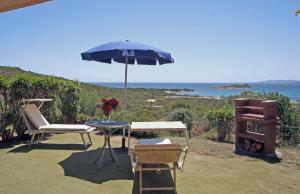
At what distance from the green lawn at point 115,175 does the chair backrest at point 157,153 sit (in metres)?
0.52

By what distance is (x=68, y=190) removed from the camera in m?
4.46

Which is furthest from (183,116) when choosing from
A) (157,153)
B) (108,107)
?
(157,153)

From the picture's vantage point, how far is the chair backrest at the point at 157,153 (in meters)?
4.26

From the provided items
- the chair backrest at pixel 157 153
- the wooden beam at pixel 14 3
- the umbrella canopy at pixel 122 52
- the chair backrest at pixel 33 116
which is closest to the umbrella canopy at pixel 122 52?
the umbrella canopy at pixel 122 52

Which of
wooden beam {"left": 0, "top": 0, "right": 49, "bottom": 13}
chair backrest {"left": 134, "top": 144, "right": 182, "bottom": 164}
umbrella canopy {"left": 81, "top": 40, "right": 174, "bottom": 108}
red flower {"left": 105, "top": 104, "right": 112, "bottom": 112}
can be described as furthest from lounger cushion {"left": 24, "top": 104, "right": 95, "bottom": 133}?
wooden beam {"left": 0, "top": 0, "right": 49, "bottom": 13}

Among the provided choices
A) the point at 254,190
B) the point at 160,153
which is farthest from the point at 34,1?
the point at 254,190

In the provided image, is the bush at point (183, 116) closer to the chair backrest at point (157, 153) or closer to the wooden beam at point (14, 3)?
the chair backrest at point (157, 153)

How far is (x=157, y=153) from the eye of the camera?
4316mm

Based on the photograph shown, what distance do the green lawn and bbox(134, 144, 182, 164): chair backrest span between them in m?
0.52

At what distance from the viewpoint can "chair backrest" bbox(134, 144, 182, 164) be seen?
4.26 metres

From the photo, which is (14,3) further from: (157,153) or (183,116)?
(183,116)

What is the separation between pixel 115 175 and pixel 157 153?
123cm

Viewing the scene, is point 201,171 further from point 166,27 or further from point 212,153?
point 166,27

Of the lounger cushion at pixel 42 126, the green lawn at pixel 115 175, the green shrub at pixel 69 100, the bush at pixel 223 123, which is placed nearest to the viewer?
the green lawn at pixel 115 175
